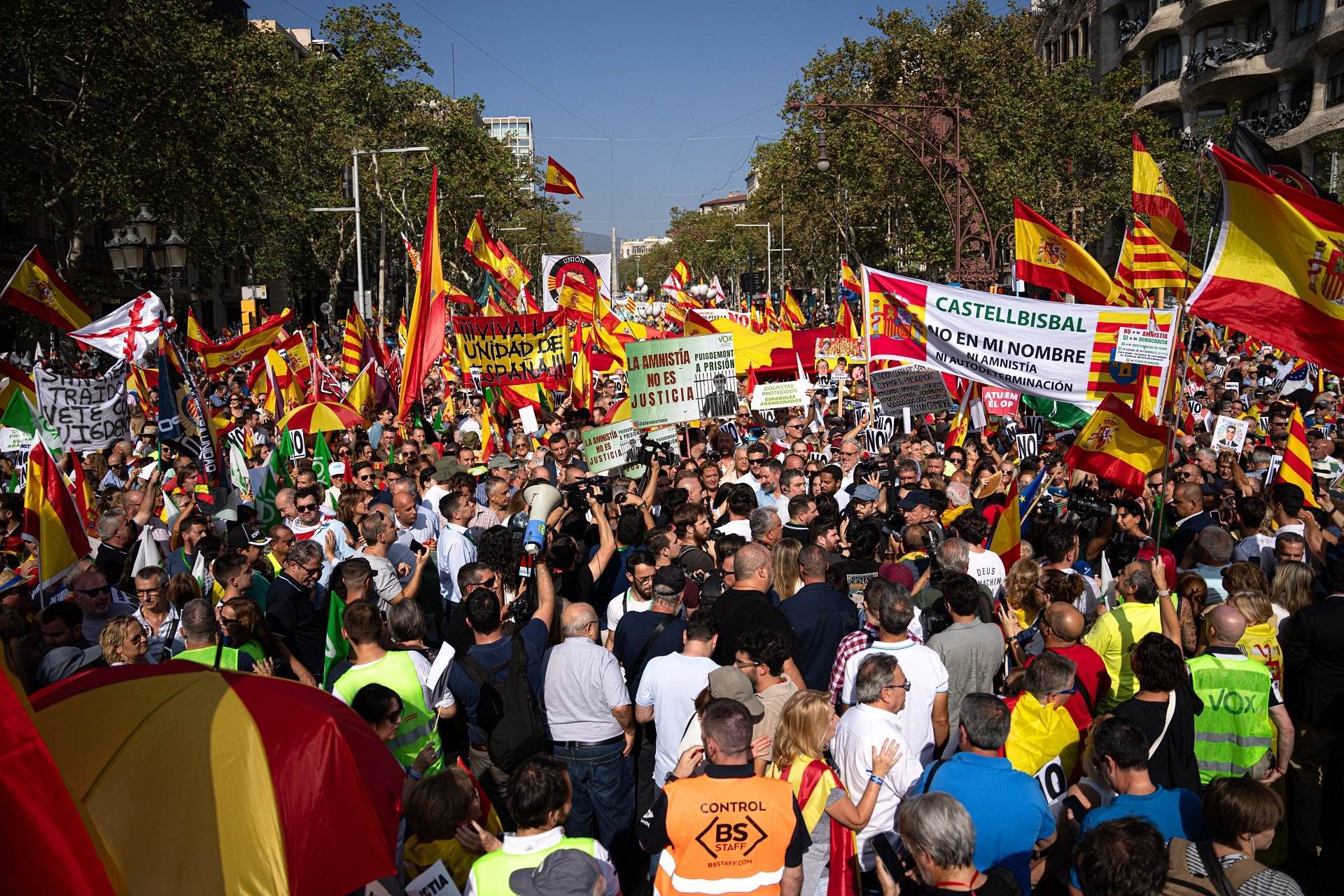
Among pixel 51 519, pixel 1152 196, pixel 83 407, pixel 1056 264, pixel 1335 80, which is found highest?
pixel 1335 80

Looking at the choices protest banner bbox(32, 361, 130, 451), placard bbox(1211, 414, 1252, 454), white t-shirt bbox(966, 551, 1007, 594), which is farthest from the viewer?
placard bbox(1211, 414, 1252, 454)

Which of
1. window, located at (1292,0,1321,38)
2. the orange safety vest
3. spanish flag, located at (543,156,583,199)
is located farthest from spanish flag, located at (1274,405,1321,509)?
window, located at (1292,0,1321,38)

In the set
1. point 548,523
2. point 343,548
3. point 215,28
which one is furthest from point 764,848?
point 215,28

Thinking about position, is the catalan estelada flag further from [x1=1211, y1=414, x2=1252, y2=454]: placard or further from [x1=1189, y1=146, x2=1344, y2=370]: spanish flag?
[x1=1189, y1=146, x2=1344, y2=370]: spanish flag

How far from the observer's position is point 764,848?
374 centimetres

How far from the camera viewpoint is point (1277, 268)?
264 inches

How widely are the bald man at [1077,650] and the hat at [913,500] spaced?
2.68 m

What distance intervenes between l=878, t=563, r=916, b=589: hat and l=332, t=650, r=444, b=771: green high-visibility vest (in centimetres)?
270

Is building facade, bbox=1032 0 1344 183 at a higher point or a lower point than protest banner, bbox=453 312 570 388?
higher

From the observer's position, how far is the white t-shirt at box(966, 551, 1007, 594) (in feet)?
22.3

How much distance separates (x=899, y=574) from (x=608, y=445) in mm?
3394

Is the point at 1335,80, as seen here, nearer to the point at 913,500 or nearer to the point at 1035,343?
the point at 1035,343

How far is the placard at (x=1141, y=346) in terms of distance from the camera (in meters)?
8.38

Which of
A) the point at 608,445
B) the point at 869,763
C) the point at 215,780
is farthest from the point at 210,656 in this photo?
the point at 608,445
